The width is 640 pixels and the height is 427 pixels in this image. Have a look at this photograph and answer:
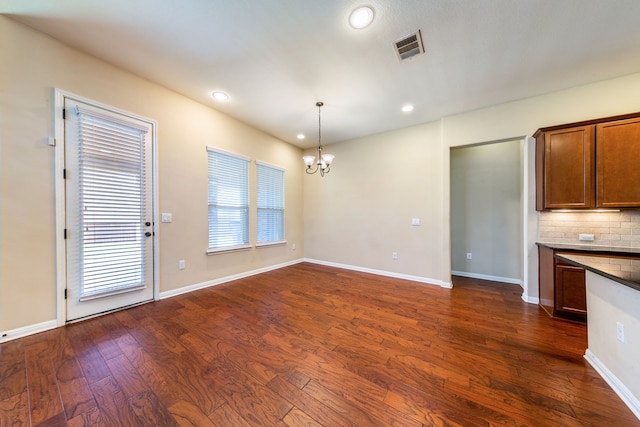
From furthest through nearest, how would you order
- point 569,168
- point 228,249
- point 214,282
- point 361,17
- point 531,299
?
point 228,249
point 214,282
point 531,299
point 569,168
point 361,17

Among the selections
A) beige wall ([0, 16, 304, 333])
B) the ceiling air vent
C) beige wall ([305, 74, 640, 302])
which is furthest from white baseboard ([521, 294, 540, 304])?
beige wall ([0, 16, 304, 333])

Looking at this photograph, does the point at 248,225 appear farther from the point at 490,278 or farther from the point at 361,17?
the point at 490,278

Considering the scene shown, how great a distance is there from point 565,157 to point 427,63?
212cm

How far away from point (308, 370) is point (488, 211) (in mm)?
4283

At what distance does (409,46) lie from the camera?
7.22ft

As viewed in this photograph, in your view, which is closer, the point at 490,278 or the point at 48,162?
the point at 48,162

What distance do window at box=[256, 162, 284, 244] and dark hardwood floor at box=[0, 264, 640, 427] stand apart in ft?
6.62

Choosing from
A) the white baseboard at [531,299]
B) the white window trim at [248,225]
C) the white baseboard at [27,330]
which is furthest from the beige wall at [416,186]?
the white baseboard at [27,330]

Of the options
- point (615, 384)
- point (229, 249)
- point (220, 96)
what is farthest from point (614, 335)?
point (220, 96)

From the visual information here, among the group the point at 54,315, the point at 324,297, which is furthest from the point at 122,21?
the point at 324,297

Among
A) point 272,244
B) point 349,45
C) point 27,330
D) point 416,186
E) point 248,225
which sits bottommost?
point 27,330

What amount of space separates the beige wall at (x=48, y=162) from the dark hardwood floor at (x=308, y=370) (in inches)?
Answer: 21.3

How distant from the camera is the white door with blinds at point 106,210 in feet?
7.65

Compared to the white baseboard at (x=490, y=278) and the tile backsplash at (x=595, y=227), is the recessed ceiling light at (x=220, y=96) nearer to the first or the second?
the tile backsplash at (x=595, y=227)
